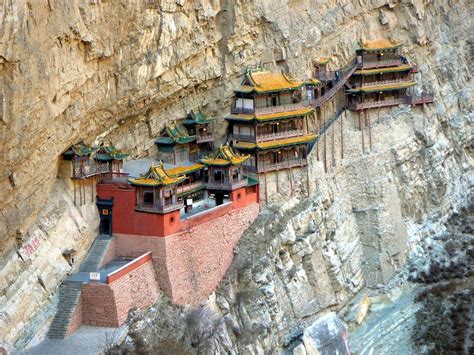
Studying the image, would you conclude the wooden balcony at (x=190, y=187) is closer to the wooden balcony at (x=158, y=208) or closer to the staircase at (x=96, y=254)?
the wooden balcony at (x=158, y=208)

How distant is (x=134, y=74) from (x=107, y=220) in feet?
22.4

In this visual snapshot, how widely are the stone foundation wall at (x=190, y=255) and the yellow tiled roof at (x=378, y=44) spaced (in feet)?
54.2

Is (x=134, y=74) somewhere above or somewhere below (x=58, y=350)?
above

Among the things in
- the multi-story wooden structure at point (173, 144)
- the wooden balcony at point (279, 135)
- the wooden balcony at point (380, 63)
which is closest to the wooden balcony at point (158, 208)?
the multi-story wooden structure at point (173, 144)

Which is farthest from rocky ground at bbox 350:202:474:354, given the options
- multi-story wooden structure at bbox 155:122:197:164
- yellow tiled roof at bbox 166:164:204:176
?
multi-story wooden structure at bbox 155:122:197:164

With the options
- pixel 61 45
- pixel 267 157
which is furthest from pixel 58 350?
pixel 267 157

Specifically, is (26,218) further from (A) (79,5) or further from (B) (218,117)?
(B) (218,117)

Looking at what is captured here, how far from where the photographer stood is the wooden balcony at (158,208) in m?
44.7

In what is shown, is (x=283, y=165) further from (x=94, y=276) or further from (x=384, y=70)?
(x=94, y=276)

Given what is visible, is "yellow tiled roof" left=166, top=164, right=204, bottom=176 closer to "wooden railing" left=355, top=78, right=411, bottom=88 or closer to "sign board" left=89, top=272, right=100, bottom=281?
"sign board" left=89, top=272, right=100, bottom=281

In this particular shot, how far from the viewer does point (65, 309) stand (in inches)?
1657

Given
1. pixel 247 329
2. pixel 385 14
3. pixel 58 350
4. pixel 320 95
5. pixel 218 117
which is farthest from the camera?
pixel 385 14

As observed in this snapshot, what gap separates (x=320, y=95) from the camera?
5809 cm

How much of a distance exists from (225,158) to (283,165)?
4320mm
